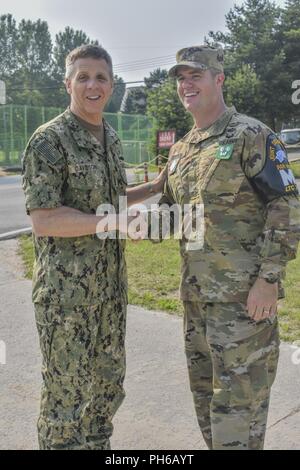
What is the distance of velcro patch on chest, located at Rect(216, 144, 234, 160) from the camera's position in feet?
8.03

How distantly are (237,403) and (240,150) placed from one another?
1.07 metres

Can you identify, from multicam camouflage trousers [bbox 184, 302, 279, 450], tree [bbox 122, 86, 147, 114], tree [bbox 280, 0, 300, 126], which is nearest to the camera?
multicam camouflage trousers [bbox 184, 302, 279, 450]

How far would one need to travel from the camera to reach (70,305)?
2.49 m

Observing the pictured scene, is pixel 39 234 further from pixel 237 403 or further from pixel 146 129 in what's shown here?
pixel 146 129

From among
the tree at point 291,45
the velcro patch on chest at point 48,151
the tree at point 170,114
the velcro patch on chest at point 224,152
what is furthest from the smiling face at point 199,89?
the tree at point 291,45

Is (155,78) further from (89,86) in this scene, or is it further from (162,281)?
(89,86)

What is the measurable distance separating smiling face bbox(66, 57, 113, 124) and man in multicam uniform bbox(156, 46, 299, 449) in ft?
1.05

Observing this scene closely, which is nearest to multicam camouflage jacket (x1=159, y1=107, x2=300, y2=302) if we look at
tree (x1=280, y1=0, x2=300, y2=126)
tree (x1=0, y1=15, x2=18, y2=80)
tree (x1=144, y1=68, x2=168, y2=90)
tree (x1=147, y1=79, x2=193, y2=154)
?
tree (x1=147, y1=79, x2=193, y2=154)

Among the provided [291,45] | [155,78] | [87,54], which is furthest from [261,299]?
[155,78]

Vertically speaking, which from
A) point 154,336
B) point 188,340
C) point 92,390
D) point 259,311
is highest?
point 259,311

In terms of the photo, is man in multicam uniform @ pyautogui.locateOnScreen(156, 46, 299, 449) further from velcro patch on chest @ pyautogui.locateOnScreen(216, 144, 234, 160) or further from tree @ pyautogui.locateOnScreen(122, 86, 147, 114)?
tree @ pyautogui.locateOnScreen(122, 86, 147, 114)

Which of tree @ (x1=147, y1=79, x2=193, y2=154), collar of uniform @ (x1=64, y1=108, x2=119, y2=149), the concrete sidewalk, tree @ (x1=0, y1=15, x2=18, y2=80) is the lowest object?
the concrete sidewalk

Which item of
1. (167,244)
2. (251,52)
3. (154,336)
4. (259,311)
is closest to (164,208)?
(259,311)

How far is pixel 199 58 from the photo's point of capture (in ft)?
8.23
